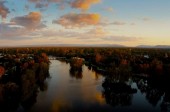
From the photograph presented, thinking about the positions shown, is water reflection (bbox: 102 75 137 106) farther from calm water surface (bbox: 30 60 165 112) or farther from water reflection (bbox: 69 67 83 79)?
water reflection (bbox: 69 67 83 79)

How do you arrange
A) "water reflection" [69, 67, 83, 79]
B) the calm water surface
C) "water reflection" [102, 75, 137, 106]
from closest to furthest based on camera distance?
1. the calm water surface
2. "water reflection" [102, 75, 137, 106]
3. "water reflection" [69, 67, 83, 79]

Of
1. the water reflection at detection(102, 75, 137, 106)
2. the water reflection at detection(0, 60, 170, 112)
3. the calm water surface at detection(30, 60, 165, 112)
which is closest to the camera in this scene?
the calm water surface at detection(30, 60, 165, 112)

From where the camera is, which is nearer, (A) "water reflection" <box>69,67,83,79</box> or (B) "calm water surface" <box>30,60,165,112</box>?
(B) "calm water surface" <box>30,60,165,112</box>

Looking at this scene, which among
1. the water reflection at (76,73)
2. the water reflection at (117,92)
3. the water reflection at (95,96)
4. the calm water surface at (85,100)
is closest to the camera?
the calm water surface at (85,100)

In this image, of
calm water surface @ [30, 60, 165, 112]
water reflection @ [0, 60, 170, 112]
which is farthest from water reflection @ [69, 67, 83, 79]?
calm water surface @ [30, 60, 165, 112]

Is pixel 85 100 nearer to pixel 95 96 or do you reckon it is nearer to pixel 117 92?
pixel 95 96

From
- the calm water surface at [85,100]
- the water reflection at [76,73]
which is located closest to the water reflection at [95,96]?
the calm water surface at [85,100]

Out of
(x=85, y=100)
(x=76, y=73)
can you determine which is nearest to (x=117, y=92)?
(x=85, y=100)

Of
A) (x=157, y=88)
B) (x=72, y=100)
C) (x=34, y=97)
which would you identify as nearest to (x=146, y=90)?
(x=157, y=88)

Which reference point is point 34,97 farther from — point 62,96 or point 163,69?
point 163,69

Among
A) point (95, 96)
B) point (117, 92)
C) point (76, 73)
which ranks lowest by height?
point (117, 92)

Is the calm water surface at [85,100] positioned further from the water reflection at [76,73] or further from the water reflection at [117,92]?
the water reflection at [76,73]
